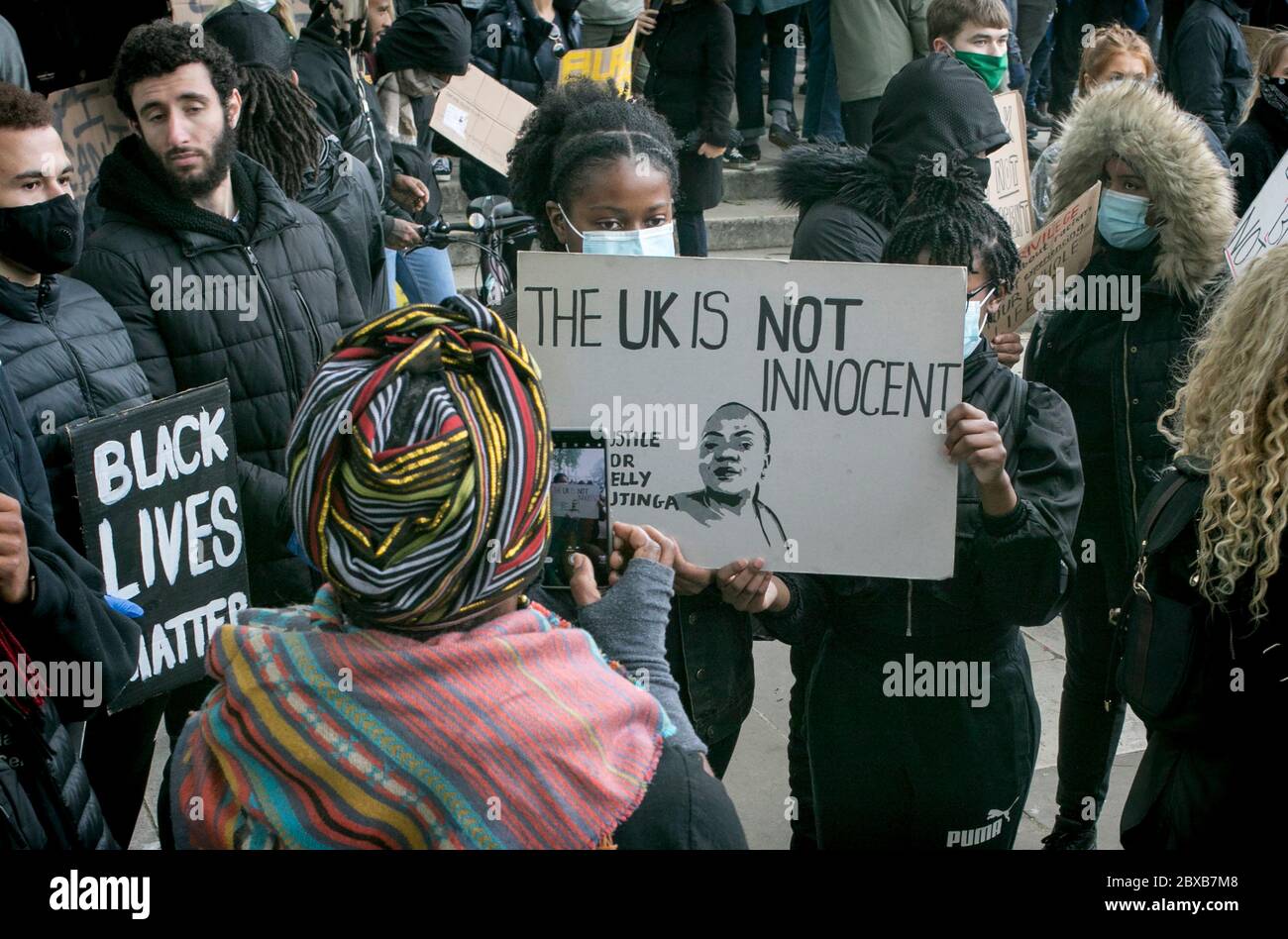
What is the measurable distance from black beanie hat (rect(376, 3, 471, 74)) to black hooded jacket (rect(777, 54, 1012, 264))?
245 cm

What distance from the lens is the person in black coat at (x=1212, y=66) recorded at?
729 centimetres

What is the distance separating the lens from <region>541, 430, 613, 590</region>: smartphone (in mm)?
2271

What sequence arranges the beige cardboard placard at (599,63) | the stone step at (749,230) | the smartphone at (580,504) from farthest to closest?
the stone step at (749,230) < the beige cardboard placard at (599,63) < the smartphone at (580,504)

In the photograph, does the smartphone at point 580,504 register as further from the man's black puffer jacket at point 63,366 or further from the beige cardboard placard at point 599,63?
the beige cardboard placard at point 599,63

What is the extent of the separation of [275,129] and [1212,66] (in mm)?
5267

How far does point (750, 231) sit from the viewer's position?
9.32m

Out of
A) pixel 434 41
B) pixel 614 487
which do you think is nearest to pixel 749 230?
pixel 434 41

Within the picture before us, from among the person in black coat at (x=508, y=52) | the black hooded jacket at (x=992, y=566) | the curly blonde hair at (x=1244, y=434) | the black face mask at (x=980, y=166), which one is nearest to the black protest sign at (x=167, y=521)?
the black hooded jacket at (x=992, y=566)

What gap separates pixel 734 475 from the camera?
105 inches

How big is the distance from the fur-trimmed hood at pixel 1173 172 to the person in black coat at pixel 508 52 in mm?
3779

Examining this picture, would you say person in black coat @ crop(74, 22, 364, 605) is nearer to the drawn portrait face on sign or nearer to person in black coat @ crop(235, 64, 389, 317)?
person in black coat @ crop(235, 64, 389, 317)

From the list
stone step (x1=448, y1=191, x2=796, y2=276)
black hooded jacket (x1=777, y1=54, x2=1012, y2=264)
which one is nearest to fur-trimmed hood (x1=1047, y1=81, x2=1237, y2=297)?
black hooded jacket (x1=777, y1=54, x2=1012, y2=264)
